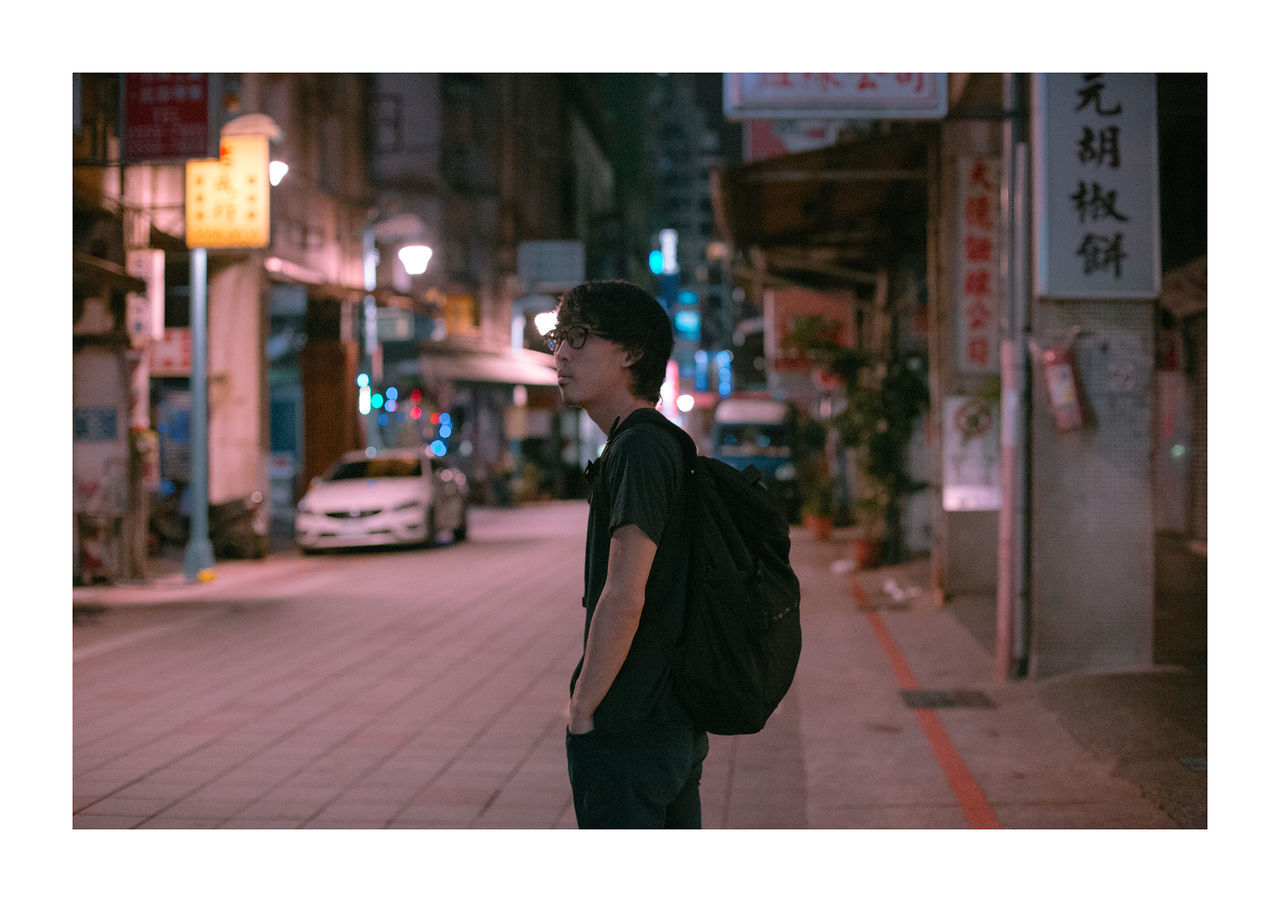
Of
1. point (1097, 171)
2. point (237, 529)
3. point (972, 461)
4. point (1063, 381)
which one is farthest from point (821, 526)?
point (1097, 171)

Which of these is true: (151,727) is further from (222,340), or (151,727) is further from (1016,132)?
(222,340)

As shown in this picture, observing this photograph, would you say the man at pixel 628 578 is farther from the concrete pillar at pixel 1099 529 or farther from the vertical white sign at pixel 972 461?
the vertical white sign at pixel 972 461

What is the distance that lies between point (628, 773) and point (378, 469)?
17.2 m

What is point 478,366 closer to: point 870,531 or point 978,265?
point 870,531

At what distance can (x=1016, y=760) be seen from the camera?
632cm

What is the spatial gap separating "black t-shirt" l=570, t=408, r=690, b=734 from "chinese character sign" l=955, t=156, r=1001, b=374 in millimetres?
9540

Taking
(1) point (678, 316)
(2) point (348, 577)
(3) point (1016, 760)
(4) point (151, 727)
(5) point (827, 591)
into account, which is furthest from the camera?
(1) point (678, 316)

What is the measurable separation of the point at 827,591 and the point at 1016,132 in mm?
6751

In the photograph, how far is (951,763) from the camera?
20.7 ft

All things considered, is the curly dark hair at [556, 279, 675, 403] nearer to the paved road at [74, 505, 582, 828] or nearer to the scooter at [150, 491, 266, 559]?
the paved road at [74, 505, 582, 828]

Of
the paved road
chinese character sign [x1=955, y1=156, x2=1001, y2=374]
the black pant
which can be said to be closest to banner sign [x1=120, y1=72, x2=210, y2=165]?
→ the paved road

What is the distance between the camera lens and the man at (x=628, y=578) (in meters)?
2.66

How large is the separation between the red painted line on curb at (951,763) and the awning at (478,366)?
66.1 ft

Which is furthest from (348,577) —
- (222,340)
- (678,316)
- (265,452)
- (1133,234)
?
(678,316)
